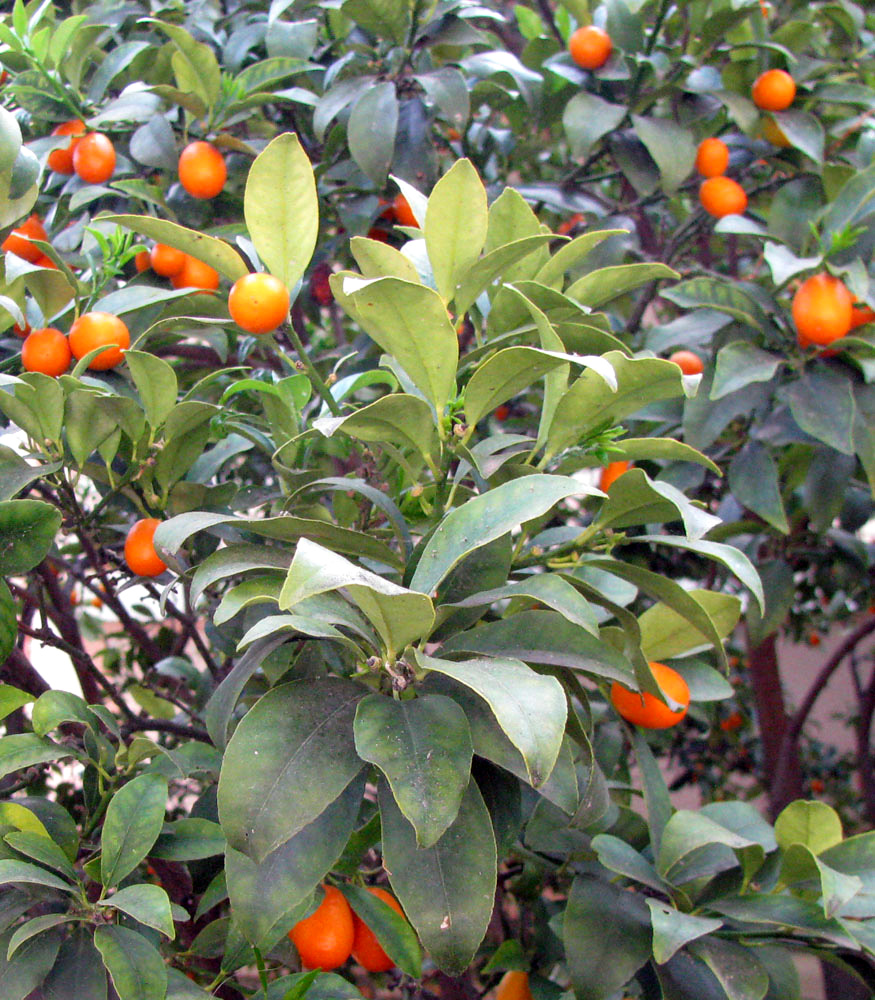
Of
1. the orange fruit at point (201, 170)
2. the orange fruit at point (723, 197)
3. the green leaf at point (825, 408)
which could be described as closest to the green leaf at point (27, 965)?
the orange fruit at point (201, 170)

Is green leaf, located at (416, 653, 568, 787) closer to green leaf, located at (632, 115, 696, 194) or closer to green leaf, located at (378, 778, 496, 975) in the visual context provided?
green leaf, located at (378, 778, 496, 975)

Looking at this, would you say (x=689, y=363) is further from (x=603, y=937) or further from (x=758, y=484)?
(x=603, y=937)

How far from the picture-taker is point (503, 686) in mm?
491

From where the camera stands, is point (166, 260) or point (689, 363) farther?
point (689, 363)

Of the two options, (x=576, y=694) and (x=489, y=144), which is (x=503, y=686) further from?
(x=489, y=144)

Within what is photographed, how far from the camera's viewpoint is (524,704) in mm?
479

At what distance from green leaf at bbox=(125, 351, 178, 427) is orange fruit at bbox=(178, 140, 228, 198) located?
0.36 metres

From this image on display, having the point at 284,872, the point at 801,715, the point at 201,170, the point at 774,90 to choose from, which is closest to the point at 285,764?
the point at 284,872

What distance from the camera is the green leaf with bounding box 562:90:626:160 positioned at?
3.77ft

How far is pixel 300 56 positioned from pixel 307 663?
2.52ft

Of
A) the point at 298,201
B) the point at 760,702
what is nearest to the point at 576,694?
the point at 298,201

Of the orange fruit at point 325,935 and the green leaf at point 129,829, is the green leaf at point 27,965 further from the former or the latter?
the orange fruit at point 325,935

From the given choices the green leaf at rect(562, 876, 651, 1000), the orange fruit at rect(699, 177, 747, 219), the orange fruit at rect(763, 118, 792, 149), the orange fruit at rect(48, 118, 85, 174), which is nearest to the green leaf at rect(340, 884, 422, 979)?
the green leaf at rect(562, 876, 651, 1000)

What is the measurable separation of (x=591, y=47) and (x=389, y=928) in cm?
107
